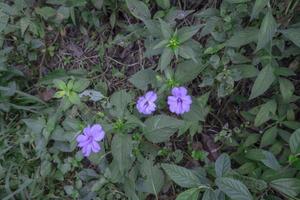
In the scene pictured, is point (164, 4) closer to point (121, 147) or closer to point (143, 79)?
point (143, 79)

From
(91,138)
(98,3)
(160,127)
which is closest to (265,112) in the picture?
(160,127)

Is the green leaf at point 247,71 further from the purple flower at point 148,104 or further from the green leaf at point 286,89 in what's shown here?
the purple flower at point 148,104

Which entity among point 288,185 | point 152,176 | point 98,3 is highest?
point 98,3

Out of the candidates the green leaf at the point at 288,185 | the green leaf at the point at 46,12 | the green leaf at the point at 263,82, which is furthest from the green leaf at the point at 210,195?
the green leaf at the point at 46,12

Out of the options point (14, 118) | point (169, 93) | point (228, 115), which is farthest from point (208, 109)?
point (14, 118)

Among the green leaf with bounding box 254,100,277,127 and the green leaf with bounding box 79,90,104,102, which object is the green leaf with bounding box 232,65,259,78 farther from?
the green leaf with bounding box 79,90,104,102

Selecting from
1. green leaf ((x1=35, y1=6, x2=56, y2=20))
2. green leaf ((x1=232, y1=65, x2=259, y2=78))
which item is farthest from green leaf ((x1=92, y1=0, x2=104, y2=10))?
green leaf ((x1=232, y1=65, x2=259, y2=78))

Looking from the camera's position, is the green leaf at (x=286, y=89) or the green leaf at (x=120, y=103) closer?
the green leaf at (x=120, y=103)

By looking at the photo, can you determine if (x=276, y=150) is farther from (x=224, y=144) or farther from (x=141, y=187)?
(x=141, y=187)
